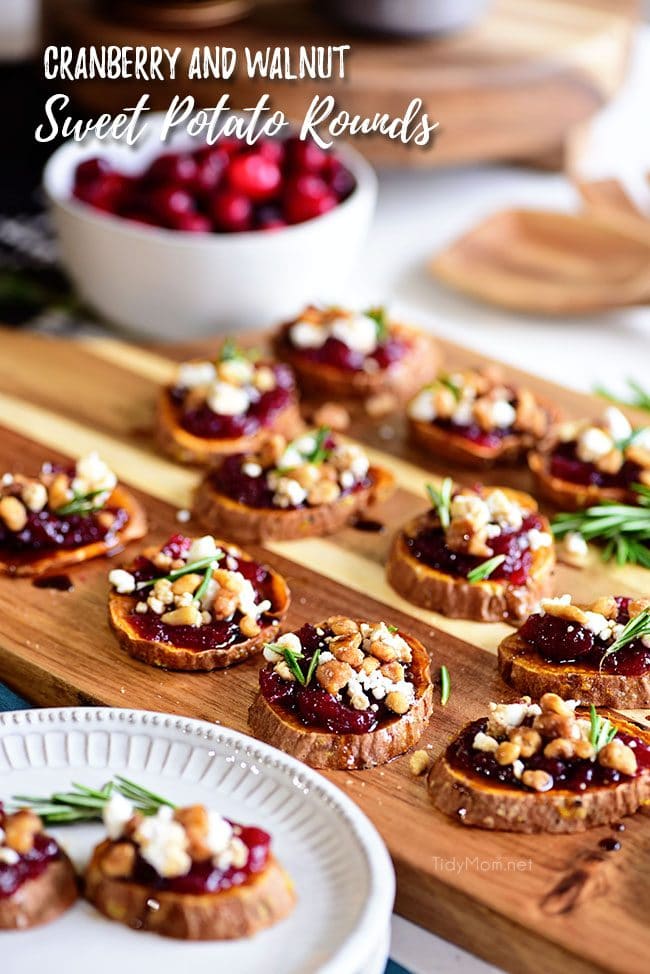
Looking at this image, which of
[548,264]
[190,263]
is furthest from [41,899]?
[548,264]

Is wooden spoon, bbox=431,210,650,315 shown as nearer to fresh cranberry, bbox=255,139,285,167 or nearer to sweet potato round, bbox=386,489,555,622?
fresh cranberry, bbox=255,139,285,167

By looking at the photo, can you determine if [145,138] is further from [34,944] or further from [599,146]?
[34,944]

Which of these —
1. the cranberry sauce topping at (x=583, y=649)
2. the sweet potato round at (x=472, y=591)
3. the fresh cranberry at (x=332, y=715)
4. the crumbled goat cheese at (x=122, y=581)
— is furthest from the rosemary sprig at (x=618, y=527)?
the crumbled goat cheese at (x=122, y=581)

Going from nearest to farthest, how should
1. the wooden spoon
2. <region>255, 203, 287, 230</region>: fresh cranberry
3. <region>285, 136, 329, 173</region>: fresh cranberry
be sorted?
<region>255, 203, 287, 230</region>: fresh cranberry < <region>285, 136, 329, 173</region>: fresh cranberry < the wooden spoon

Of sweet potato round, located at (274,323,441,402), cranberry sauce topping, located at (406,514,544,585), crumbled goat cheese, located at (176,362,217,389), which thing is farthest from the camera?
sweet potato round, located at (274,323,441,402)

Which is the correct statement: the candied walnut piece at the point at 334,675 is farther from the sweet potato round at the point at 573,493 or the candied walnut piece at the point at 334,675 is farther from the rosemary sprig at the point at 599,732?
the sweet potato round at the point at 573,493

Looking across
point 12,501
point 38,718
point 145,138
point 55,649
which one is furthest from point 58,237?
point 38,718

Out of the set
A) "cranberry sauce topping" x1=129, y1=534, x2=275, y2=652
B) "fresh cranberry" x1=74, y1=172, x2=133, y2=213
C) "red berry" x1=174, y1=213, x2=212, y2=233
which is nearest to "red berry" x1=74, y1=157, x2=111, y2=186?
"fresh cranberry" x1=74, y1=172, x2=133, y2=213
